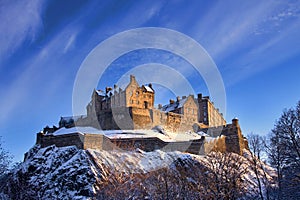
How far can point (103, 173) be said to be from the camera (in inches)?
1521

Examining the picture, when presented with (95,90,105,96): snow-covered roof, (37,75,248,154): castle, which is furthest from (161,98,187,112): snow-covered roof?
(95,90,105,96): snow-covered roof

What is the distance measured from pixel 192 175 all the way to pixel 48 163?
18644 mm

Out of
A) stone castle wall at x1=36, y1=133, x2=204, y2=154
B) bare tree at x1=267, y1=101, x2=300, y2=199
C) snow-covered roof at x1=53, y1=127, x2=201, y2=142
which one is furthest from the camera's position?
snow-covered roof at x1=53, y1=127, x2=201, y2=142

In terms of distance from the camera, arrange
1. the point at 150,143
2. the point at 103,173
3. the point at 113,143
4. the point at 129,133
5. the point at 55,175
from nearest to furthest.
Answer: the point at 103,173 → the point at 55,175 → the point at 113,143 → the point at 150,143 → the point at 129,133

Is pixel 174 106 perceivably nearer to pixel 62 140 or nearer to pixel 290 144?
pixel 62 140

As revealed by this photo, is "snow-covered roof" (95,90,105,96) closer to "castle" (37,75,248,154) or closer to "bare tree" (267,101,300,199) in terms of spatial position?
"castle" (37,75,248,154)

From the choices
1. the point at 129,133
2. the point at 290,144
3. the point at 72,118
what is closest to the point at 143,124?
the point at 129,133

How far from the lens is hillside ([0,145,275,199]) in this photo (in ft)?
113

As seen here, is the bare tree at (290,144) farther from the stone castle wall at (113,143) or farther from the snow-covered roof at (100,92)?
the snow-covered roof at (100,92)

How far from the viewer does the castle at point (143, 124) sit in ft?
153

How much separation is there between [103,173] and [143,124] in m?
20.8

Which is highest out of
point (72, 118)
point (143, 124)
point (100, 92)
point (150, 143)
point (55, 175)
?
point (100, 92)

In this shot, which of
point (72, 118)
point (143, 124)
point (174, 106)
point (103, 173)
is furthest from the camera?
point (174, 106)

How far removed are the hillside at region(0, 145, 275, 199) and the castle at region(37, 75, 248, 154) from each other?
2.36 metres
